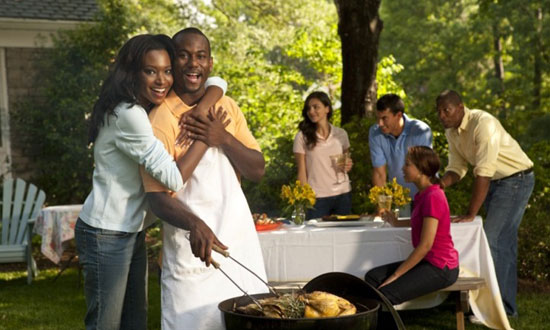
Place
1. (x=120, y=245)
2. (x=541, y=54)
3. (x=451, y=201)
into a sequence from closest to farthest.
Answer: (x=120, y=245), (x=451, y=201), (x=541, y=54)

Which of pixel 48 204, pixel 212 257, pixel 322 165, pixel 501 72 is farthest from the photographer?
pixel 501 72

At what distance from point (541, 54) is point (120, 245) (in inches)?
679

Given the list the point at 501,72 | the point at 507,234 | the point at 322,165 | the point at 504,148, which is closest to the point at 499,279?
the point at 507,234

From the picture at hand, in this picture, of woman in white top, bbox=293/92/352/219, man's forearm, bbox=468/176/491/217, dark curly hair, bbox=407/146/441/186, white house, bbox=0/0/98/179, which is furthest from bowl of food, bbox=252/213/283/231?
white house, bbox=0/0/98/179

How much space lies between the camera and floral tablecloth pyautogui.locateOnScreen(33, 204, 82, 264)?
9148 millimetres

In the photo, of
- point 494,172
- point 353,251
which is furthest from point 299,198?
point 494,172

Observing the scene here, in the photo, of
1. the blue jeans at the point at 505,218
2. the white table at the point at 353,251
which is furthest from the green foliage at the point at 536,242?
the white table at the point at 353,251

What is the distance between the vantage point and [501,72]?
85.4ft

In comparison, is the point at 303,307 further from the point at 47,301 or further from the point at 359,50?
the point at 359,50

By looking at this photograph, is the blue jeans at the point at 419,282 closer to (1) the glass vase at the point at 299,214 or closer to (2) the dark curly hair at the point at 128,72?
(1) the glass vase at the point at 299,214

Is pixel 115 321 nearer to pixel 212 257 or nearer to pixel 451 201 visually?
pixel 212 257

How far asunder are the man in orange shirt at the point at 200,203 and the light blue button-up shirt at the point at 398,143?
12.2ft

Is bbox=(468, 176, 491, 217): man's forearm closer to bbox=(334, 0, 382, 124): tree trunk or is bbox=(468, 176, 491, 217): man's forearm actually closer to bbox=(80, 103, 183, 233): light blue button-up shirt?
bbox=(80, 103, 183, 233): light blue button-up shirt

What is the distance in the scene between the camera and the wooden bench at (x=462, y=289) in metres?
5.92
